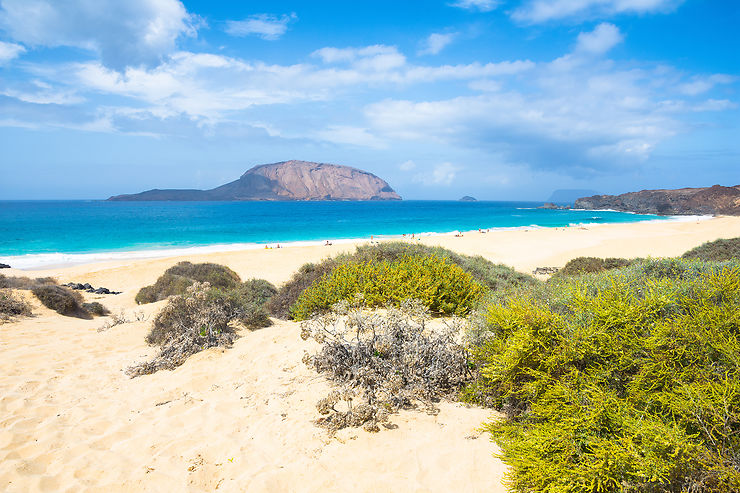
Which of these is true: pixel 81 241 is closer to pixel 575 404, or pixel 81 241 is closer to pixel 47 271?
pixel 47 271

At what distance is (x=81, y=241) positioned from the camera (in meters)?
36.2

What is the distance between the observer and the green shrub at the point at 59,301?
10977mm

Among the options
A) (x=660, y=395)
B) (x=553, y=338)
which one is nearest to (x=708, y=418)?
(x=660, y=395)

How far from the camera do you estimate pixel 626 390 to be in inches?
114

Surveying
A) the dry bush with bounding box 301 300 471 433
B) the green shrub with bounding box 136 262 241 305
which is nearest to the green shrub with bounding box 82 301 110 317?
the green shrub with bounding box 136 262 241 305

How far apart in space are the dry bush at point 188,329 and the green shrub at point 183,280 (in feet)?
15.7

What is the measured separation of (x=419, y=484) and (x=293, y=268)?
17.8 m

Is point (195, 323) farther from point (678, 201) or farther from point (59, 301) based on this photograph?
point (678, 201)

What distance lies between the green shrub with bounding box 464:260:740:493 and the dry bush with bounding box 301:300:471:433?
0.86m

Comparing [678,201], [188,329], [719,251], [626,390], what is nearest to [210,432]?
[188,329]

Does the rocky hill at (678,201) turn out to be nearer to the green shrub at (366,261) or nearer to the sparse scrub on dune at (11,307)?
the green shrub at (366,261)

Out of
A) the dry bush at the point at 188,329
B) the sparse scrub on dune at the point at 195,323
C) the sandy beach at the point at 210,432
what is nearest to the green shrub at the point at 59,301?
the sandy beach at the point at 210,432

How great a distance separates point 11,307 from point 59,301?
5.16 ft

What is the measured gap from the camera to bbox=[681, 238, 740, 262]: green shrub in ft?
39.6
